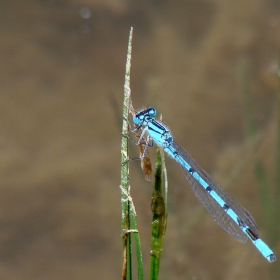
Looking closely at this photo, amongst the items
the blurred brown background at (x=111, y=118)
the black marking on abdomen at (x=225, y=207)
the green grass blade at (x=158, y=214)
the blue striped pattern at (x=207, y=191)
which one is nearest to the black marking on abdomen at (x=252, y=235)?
the blue striped pattern at (x=207, y=191)

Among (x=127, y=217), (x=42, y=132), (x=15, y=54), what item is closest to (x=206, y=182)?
(x=127, y=217)

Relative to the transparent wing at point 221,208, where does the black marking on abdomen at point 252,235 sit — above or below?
below

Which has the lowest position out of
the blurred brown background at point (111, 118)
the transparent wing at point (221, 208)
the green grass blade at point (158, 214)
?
the green grass blade at point (158, 214)

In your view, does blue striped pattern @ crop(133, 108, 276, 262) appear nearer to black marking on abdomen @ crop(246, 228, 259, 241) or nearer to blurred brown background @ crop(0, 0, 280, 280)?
black marking on abdomen @ crop(246, 228, 259, 241)

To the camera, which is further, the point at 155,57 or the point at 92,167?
the point at 155,57

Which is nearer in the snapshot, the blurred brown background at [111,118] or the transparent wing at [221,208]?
the transparent wing at [221,208]

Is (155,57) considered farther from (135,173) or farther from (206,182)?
(206,182)

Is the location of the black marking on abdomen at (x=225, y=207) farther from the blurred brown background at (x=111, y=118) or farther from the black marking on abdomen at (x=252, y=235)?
the blurred brown background at (x=111, y=118)
